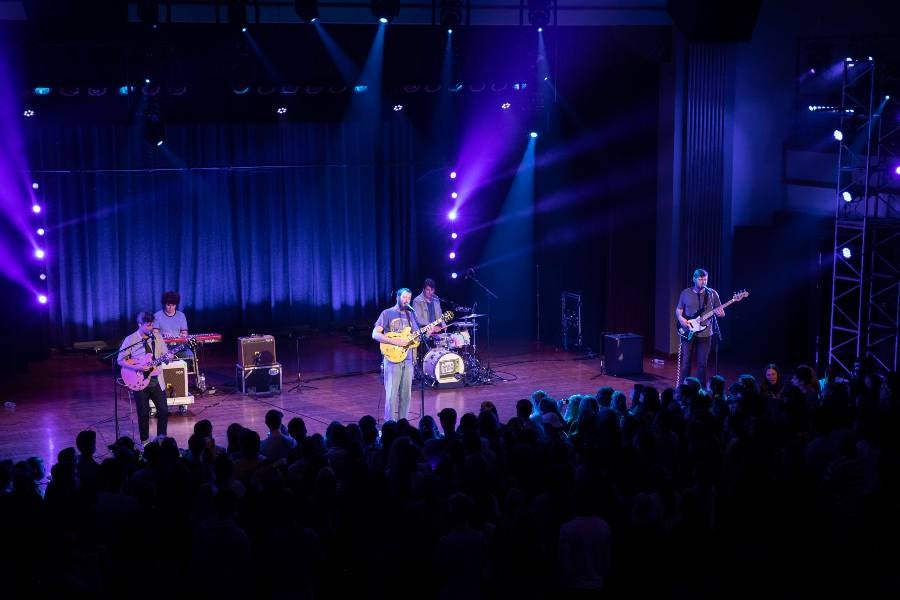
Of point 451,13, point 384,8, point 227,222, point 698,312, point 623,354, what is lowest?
point 623,354

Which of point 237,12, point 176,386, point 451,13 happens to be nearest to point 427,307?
point 176,386

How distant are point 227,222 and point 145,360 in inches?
284

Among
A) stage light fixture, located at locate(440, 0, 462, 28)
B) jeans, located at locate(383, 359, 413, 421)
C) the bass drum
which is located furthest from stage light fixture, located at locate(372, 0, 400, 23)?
the bass drum

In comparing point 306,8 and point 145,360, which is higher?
point 306,8

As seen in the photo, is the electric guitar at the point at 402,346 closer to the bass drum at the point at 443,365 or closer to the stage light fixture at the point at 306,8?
the bass drum at the point at 443,365

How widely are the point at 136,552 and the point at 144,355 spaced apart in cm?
531

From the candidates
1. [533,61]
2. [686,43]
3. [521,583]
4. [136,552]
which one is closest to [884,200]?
[686,43]

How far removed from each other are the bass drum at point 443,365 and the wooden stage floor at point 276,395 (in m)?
0.20

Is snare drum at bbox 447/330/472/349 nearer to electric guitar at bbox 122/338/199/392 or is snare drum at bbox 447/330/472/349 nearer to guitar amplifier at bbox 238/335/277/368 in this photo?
guitar amplifier at bbox 238/335/277/368

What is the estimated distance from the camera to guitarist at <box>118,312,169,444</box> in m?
10.8

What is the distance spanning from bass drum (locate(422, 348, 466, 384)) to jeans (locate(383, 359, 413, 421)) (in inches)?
86.5

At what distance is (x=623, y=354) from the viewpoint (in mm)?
14703

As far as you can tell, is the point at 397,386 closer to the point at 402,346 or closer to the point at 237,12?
the point at 402,346

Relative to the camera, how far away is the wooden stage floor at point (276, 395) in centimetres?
1190
